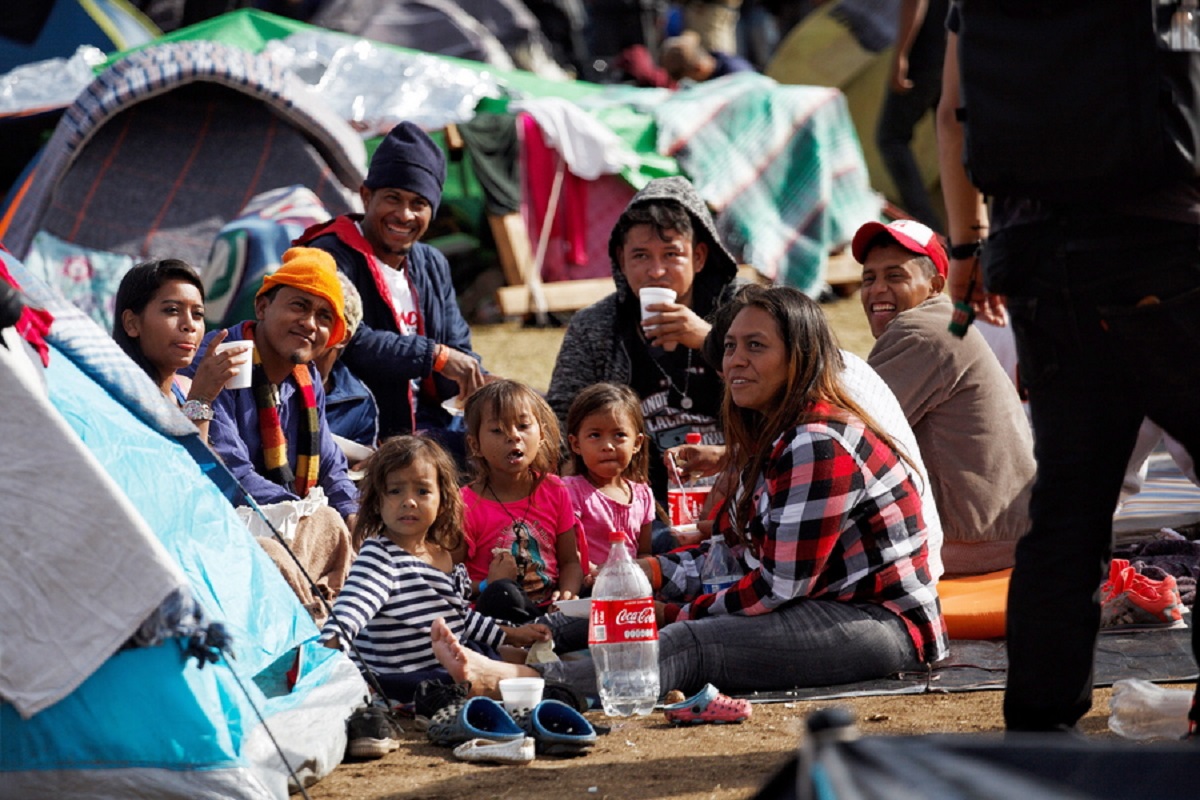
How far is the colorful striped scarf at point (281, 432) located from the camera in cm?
492

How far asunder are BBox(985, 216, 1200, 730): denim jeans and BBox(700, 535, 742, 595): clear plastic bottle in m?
1.49

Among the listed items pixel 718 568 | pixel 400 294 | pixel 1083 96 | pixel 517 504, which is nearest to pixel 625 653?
pixel 718 568

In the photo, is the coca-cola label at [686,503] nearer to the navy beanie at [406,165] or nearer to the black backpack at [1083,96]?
the navy beanie at [406,165]

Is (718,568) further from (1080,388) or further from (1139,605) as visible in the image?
(1080,388)

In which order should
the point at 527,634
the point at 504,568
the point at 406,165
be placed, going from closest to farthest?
the point at 527,634
the point at 504,568
the point at 406,165

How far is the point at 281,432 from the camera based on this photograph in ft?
16.2

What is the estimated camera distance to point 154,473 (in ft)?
11.7

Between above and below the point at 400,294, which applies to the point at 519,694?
below

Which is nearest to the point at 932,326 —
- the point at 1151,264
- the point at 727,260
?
the point at 727,260

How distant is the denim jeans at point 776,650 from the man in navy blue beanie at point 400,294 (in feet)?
5.71

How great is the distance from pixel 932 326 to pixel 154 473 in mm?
2367

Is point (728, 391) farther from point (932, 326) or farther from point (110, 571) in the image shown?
point (110, 571)

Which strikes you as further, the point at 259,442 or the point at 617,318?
the point at 617,318

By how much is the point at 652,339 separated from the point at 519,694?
1.84 meters
